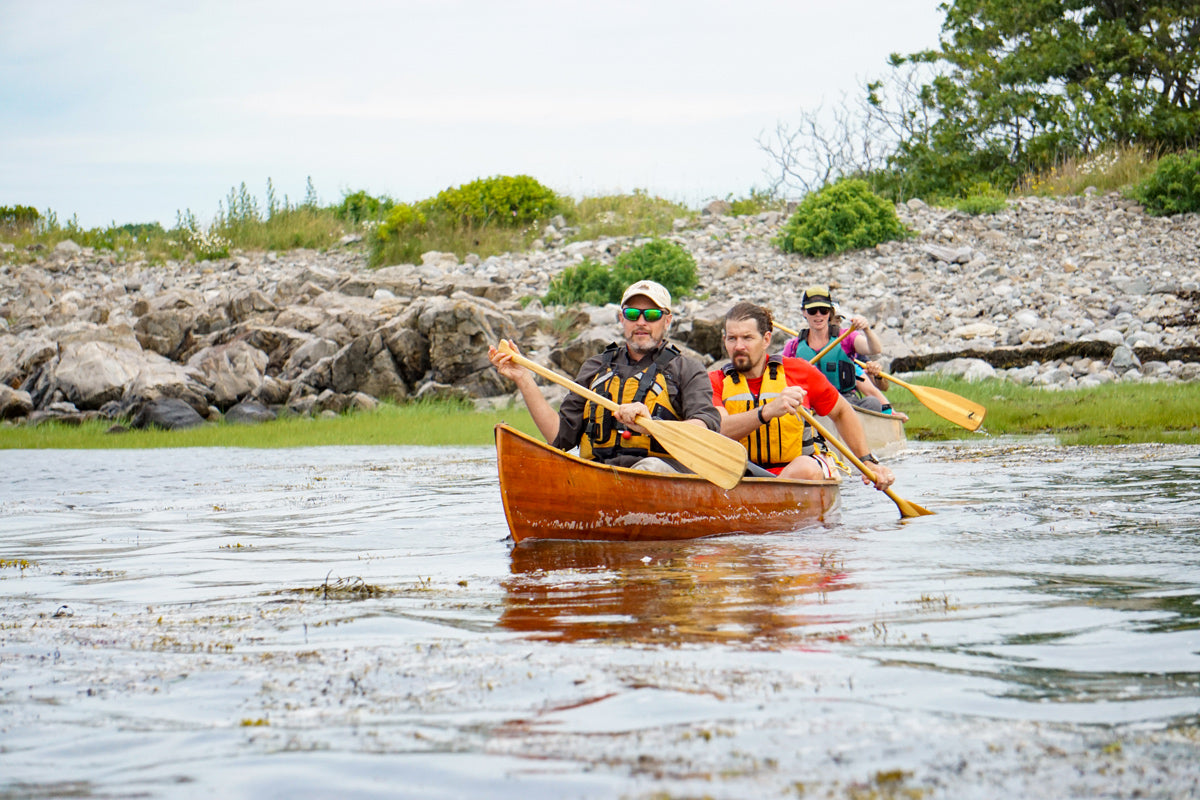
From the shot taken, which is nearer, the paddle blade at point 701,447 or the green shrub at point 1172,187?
the paddle blade at point 701,447

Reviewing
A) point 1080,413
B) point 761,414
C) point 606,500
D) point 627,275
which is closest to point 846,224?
point 627,275

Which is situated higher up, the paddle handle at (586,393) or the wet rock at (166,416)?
the paddle handle at (586,393)

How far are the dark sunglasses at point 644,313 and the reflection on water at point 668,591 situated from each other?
1255mm

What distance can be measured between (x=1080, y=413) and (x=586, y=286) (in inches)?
444

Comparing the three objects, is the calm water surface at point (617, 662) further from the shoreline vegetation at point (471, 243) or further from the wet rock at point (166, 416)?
the wet rock at point (166, 416)

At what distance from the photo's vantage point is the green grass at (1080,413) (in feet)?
39.0

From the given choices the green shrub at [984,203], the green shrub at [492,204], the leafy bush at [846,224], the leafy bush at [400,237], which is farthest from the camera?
the green shrub at [492,204]

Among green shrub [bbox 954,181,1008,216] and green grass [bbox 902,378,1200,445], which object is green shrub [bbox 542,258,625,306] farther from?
green shrub [bbox 954,181,1008,216]

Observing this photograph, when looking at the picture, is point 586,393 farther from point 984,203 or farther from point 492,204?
point 492,204

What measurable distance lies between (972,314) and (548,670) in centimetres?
1787

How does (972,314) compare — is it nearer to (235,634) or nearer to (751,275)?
(751,275)

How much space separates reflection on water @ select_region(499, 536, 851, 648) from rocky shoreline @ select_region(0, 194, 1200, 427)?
11.4 m

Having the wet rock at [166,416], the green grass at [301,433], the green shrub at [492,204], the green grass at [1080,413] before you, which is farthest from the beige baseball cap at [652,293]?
the green shrub at [492,204]

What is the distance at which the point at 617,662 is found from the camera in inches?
137
